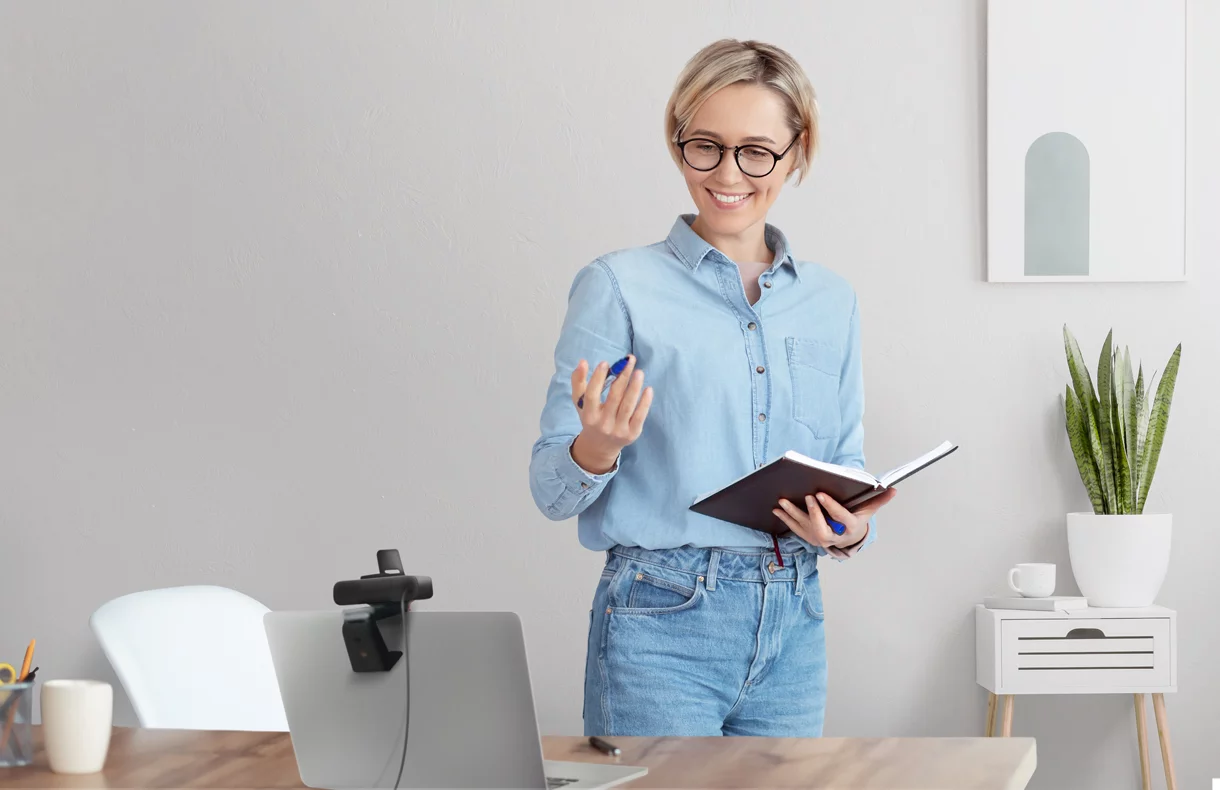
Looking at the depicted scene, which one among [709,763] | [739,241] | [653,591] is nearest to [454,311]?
[739,241]

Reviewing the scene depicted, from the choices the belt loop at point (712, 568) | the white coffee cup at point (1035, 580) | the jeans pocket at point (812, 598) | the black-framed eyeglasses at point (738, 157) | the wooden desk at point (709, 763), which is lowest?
the white coffee cup at point (1035, 580)

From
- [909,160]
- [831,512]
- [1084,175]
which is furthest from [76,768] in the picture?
[1084,175]

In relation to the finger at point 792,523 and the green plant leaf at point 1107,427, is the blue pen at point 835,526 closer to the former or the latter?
the finger at point 792,523

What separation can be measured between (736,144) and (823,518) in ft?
1.87

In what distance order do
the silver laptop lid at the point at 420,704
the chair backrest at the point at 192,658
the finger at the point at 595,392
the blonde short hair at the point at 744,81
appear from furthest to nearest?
the chair backrest at the point at 192,658
the blonde short hair at the point at 744,81
the finger at the point at 595,392
the silver laptop lid at the point at 420,704

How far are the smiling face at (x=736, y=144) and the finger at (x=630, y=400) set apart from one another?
1.46ft

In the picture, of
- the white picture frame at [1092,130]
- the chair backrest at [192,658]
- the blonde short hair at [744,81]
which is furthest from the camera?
the white picture frame at [1092,130]

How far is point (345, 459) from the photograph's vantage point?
3312mm

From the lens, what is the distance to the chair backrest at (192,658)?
193 cm

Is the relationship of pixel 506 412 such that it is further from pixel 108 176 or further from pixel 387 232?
pixel 108 176

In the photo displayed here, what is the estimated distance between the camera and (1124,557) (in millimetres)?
2967

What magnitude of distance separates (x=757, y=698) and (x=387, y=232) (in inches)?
79.5

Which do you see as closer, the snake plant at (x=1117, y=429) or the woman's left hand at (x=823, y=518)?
the woman's left hand at (x=823, y=518)

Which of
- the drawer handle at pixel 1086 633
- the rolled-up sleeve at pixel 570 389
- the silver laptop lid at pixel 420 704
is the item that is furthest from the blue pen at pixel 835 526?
the drawer handle at pixel 1086 633
